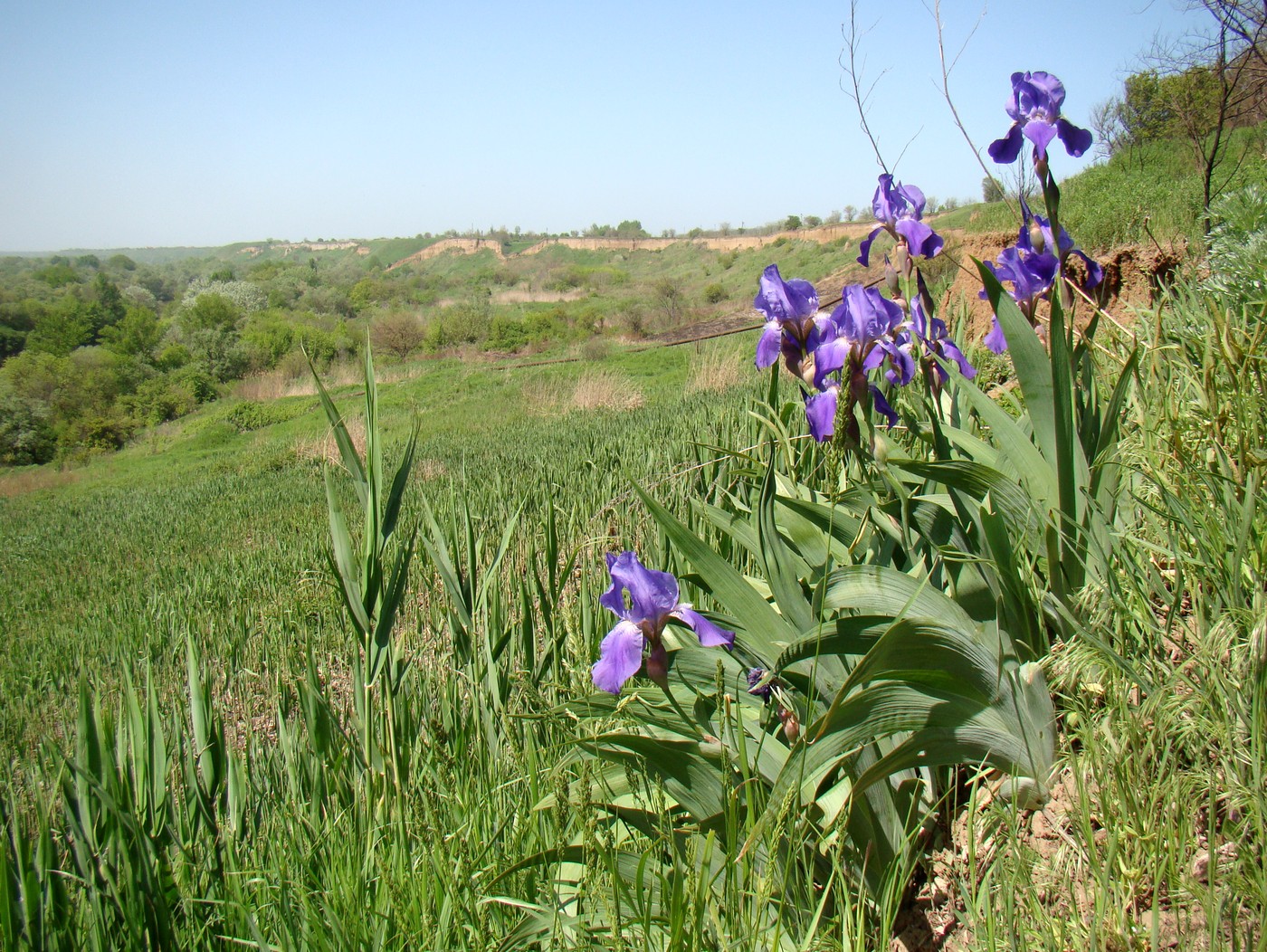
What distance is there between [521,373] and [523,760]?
64.5 feet

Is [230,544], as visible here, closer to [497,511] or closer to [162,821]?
[497,511]

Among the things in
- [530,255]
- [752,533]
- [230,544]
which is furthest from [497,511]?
[530,255]

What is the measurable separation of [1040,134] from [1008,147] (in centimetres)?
7

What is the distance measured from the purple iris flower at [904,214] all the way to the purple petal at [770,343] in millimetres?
356

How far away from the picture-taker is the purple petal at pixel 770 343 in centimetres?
149

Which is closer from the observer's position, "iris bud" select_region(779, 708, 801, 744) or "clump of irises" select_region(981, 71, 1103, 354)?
"iris bud" select_region(779, 708, 801, 744)

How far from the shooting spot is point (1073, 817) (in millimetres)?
1145

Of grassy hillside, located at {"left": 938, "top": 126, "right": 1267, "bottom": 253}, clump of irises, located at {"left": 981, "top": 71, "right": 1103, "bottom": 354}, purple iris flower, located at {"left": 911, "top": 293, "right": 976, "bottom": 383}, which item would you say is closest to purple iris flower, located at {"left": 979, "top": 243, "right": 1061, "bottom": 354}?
clump of irises, located at {"left": 981, "top": 71, "right": 1103, "bottom": 354}

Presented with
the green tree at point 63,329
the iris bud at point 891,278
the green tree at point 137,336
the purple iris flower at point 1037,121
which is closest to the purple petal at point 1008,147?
the purple iris flower at point 1037,121

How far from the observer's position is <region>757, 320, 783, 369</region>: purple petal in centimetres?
149

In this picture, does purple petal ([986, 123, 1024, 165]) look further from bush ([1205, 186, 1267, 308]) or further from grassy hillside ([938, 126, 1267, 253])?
grassy hillside ([938, 126, 1267, 253])

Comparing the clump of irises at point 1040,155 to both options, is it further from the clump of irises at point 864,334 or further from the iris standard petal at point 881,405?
the iris standard petal at point 881,405

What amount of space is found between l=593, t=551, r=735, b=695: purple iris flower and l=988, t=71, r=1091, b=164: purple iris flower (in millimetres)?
1345

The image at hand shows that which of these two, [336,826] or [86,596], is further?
[86,596]
